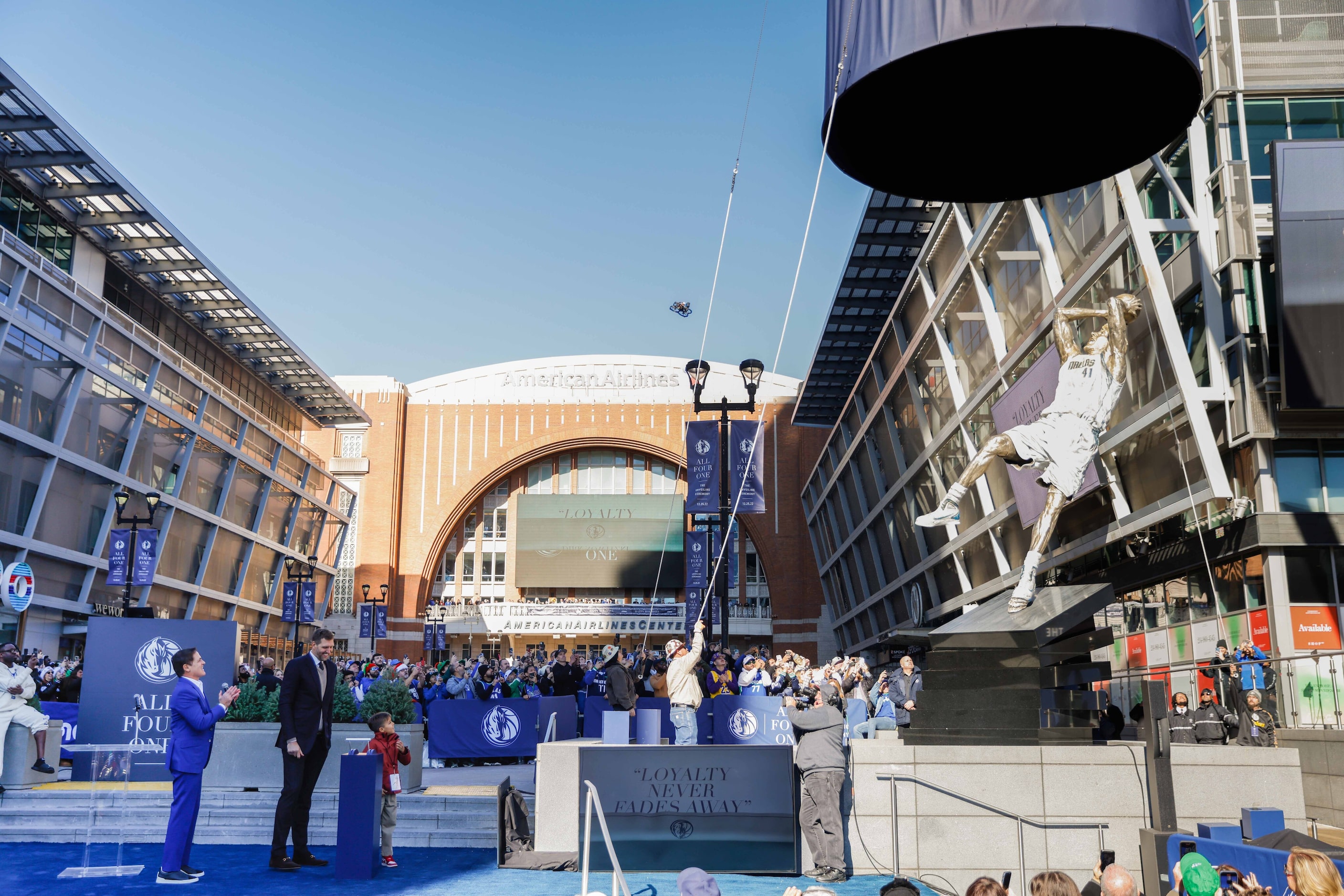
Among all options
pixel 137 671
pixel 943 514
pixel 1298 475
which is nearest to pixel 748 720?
pixel 943 514

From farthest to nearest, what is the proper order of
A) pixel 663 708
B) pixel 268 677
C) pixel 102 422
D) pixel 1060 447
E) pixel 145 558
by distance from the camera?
pixel 102 422 < pixel 145 558 < pixel 663 708 < pixel 268 677 < pixel 1060 447

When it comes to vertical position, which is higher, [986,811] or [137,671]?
[137,671]

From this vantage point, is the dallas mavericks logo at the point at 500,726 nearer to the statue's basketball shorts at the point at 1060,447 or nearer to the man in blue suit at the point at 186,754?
the statue's basketball shorts at the point at 1060,447

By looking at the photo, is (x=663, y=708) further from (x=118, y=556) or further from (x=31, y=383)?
(x=31, y=383)

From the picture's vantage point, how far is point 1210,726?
13.4 m

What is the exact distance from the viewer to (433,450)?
199ft

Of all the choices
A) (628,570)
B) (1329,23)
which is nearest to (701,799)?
(1329,23)

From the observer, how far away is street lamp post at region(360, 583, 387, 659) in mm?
48938

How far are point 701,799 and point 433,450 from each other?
170 ft

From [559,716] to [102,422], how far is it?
76.3 ft

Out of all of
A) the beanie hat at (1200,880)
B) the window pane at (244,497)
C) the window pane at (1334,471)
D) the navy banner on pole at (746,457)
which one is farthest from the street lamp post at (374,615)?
the beanie hat at (1200,880)

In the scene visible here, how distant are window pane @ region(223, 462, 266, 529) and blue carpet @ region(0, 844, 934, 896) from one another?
37140mm

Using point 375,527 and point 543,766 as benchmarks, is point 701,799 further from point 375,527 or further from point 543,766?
point 375,527

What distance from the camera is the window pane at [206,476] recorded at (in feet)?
139
